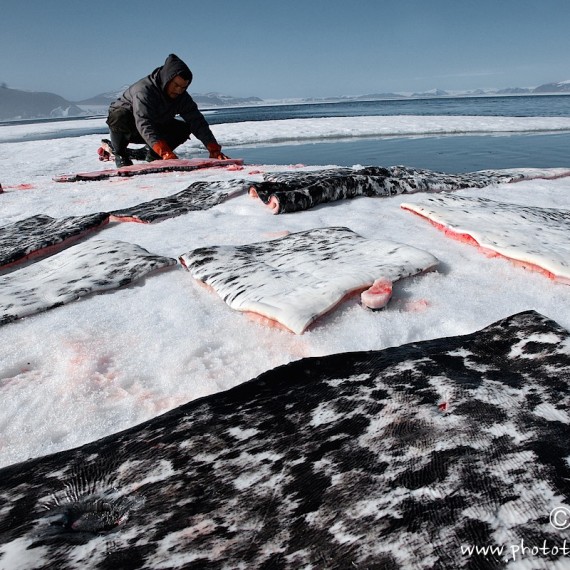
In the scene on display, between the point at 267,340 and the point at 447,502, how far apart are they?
3.16 ft

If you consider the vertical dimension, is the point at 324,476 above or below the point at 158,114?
below

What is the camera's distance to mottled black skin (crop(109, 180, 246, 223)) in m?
3.30

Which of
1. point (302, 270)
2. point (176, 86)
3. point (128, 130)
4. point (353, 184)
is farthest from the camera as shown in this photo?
point (128, 130)

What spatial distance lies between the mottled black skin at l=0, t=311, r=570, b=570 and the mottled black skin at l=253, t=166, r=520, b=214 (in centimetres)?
224

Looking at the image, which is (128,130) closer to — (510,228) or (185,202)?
(185,202)

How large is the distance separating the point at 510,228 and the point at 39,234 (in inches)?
119

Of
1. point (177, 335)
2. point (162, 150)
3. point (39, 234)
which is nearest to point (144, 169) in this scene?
point (162, 150)

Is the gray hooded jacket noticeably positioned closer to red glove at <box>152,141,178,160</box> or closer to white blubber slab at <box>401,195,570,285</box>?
red glove at <box>152,141,178,160</box>

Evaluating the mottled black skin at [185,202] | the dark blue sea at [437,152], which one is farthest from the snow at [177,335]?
the dark blue sea at [437,152]

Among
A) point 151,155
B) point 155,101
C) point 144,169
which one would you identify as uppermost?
point 155,101

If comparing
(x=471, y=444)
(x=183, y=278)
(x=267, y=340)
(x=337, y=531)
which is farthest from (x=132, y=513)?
(x=183, y=278)

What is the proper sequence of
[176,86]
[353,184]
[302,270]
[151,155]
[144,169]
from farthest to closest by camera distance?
[151,155] → [176,86] → [144,169] → [353,184] → [302,270]

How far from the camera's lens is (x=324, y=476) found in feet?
2.82

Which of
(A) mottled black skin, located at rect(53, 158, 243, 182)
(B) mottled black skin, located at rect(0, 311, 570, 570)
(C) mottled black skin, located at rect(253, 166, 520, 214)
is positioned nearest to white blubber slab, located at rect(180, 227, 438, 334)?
(B) mottled black skin, located at rect(0, 311, 570, 570)
